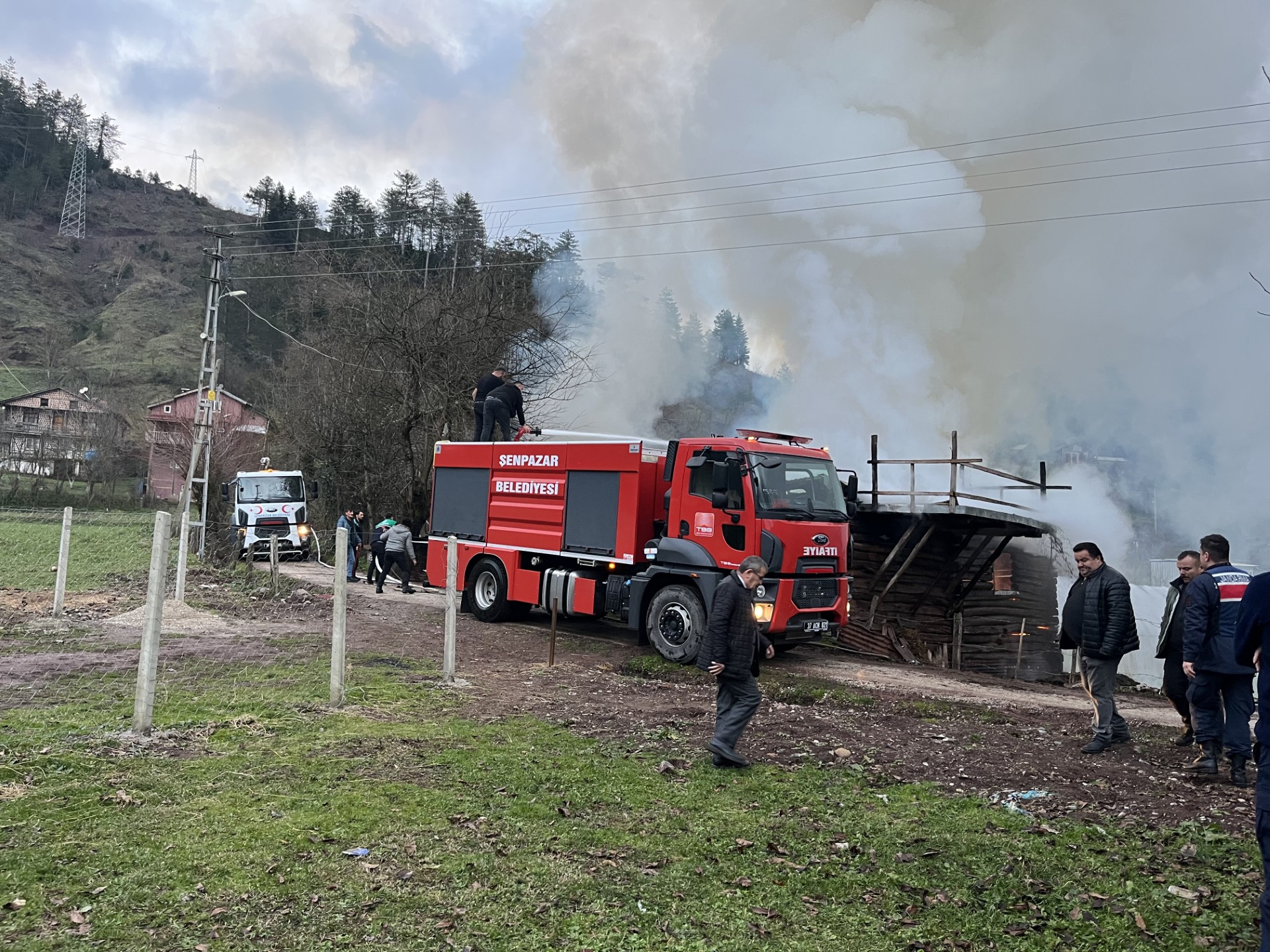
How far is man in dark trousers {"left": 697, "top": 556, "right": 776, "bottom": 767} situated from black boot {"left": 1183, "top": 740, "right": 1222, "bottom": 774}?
328 centimetres

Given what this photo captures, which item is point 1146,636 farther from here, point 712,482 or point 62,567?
point 62,567

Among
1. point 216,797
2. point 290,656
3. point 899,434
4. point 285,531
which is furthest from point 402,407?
point 216,797

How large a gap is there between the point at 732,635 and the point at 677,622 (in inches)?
197

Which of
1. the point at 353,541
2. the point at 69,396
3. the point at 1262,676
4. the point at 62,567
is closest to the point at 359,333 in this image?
the point at 353,541

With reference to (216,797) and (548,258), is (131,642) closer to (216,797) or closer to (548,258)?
(216,797)

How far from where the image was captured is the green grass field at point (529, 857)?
383 centimetres

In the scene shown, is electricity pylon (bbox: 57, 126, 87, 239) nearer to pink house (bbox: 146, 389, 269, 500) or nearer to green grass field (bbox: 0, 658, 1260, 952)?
pink house (bbox: 146, 389, 269, 500)

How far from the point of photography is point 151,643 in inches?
247

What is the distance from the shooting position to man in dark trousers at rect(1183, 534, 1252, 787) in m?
6.45

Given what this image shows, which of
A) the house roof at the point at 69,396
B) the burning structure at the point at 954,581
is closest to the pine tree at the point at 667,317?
the burning structure at the point at 954,581

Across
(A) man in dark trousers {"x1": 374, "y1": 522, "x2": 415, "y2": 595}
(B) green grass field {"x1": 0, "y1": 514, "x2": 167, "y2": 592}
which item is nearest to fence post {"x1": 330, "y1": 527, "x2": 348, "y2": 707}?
(B) green grass field {"x1": 0, "y1": 514, "x2": 167, "y2": 592}

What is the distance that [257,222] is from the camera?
8156 centimetres

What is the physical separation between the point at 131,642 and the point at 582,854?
8.33m

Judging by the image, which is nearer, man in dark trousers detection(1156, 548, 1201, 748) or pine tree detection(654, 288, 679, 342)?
man in dark trousers detection(1156, 548, 1201, 748)
